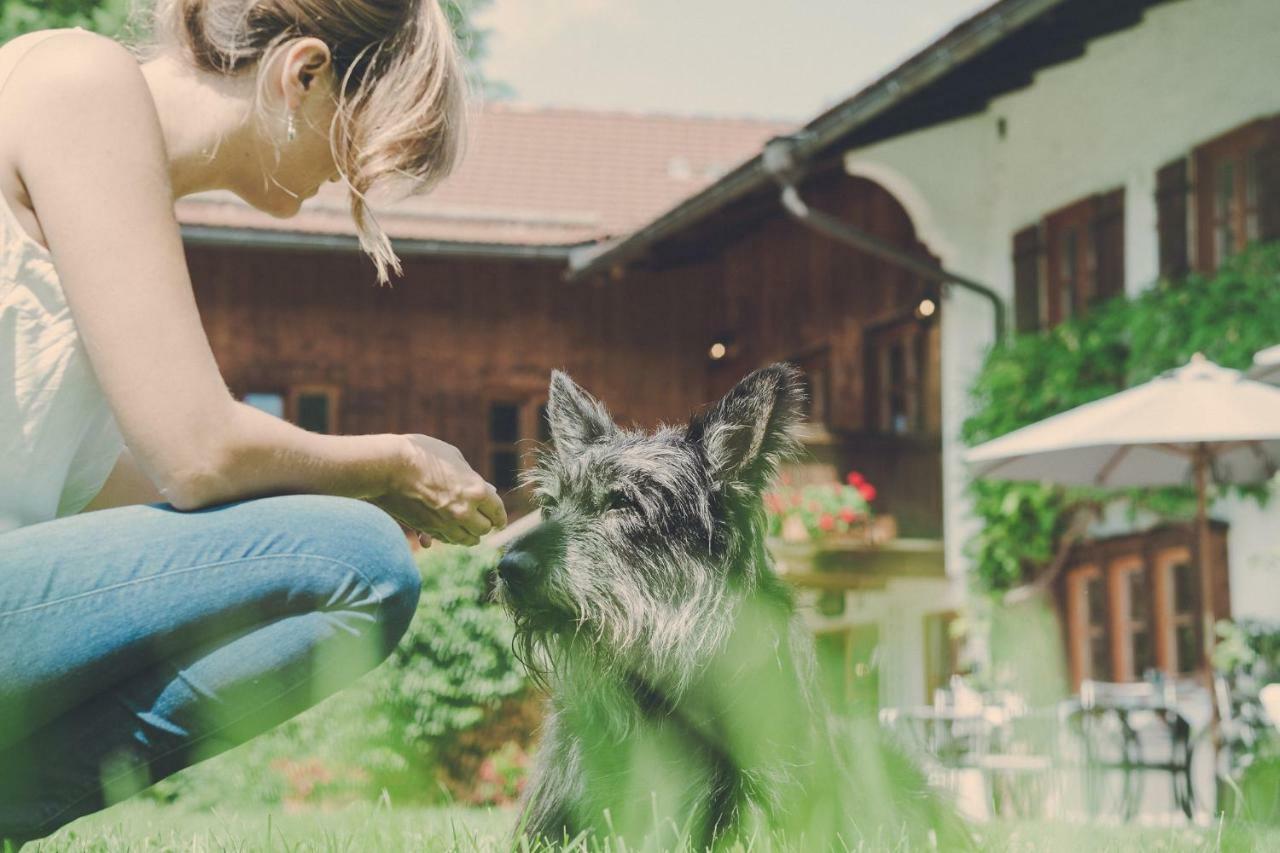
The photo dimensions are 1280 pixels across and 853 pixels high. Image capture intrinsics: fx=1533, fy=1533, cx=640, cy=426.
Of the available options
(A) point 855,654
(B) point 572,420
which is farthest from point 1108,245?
(B) point 572,420

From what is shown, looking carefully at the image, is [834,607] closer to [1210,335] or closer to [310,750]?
[1210,335]

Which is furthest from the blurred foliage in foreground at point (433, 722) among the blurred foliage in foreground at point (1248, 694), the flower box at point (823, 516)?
the blurred foliage in foreground at point (1248, 694)

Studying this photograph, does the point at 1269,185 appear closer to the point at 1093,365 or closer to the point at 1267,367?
the point at 1093,365

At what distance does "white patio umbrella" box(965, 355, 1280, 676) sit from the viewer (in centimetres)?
833

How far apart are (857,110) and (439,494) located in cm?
976

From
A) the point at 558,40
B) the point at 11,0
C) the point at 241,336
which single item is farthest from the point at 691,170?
the point at 11,0

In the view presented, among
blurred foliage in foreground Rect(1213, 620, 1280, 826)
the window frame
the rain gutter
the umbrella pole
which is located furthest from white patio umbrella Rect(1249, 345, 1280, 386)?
the window frame

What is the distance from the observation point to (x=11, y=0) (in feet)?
29.8

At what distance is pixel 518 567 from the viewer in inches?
141

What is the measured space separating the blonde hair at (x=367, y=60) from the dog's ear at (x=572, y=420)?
1.41m

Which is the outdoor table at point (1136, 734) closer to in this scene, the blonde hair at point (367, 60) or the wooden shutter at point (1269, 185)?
the wooden shutter at point (1269, 185)

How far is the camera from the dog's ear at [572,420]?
13.3 ft

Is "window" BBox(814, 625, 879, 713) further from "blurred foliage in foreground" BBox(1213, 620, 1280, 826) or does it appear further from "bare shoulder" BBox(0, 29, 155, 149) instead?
"bare shoulder" BBox(0, 29, 155, 149)

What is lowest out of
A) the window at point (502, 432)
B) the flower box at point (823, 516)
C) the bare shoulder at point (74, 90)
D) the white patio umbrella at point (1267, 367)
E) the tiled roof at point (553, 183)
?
the bare shoulder at point (74, 90)
